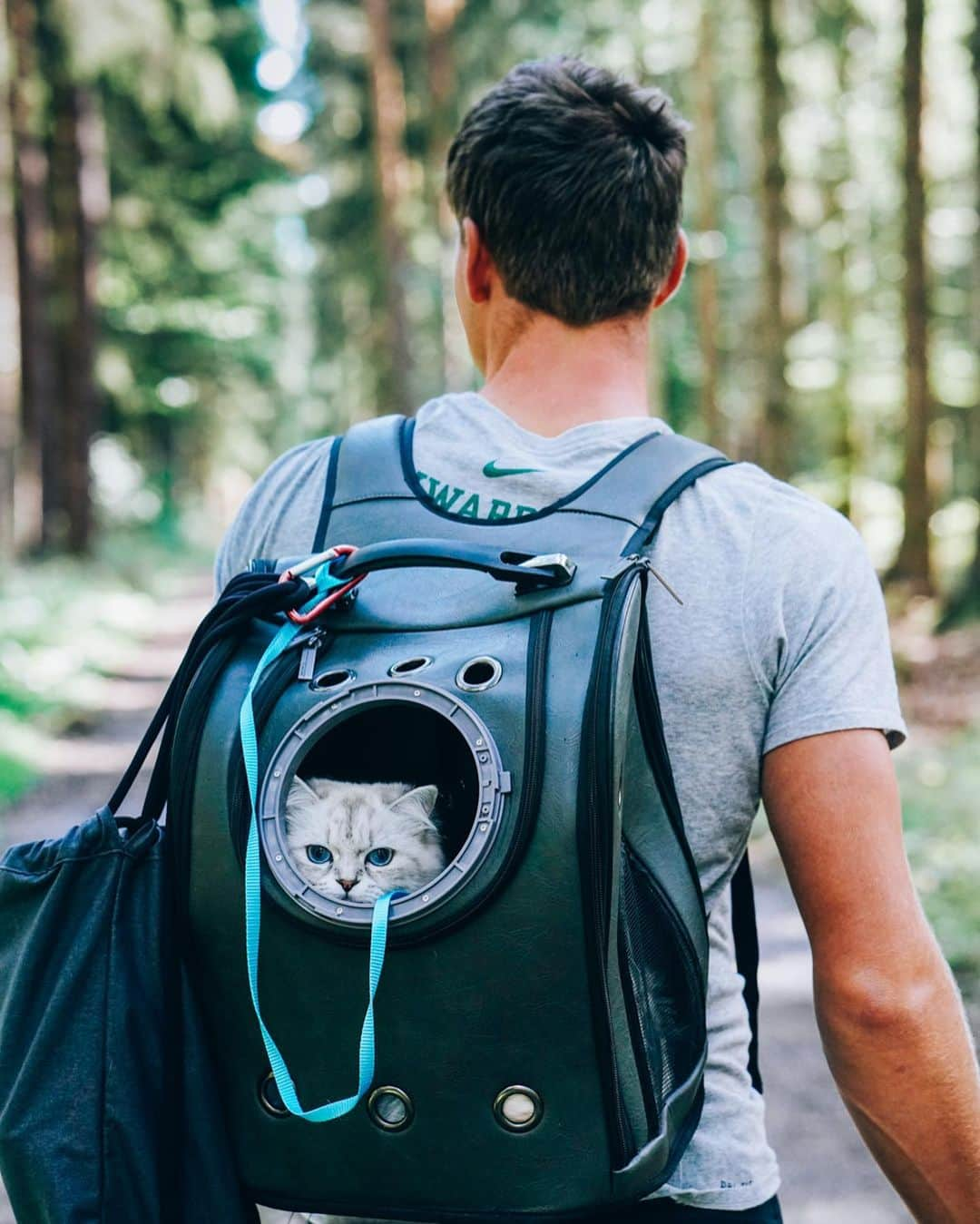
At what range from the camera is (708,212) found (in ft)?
70.0

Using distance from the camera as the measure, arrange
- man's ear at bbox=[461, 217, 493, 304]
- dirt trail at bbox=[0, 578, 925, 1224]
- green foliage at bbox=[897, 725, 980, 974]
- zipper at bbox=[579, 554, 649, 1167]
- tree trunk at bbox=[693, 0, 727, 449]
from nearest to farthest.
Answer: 1. zipper at bbox=[579, 554, 649, 1167]
2. man's ear at bbox=[461, 217, 493, 304]
3. dirt trail at bbox=[0, 578, 925, 1224]
4. green foliage at bbox=[897, 725, 980, 974]
5. tree trunk at bbox=[693, 0, 727, 449]

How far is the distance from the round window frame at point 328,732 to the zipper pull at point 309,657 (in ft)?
0.19

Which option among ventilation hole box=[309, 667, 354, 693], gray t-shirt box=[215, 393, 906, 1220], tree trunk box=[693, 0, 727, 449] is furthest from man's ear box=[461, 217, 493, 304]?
tree trunk box=[693, 0, 727, 449]

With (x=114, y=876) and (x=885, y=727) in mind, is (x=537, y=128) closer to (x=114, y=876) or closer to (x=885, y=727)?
(x=885, y=727)

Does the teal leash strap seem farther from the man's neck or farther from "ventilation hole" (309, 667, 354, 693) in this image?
the man's neck

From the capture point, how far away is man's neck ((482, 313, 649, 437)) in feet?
6.24

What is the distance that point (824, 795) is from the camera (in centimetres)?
166

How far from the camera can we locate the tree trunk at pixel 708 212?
2092 centimetres

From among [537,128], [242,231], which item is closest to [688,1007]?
[537,128]

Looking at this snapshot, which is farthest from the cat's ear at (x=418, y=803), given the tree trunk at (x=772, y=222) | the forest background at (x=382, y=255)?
the tree trunk at (x=772, y=222)

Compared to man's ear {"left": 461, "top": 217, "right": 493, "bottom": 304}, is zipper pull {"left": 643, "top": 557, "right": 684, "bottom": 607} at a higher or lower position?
lower

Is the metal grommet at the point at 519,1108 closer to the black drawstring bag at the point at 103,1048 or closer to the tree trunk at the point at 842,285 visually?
the black drawstring bag at the point at 103,1048

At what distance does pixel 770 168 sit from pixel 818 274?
69.7 feet

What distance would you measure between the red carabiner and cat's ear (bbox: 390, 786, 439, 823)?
0.24 m
